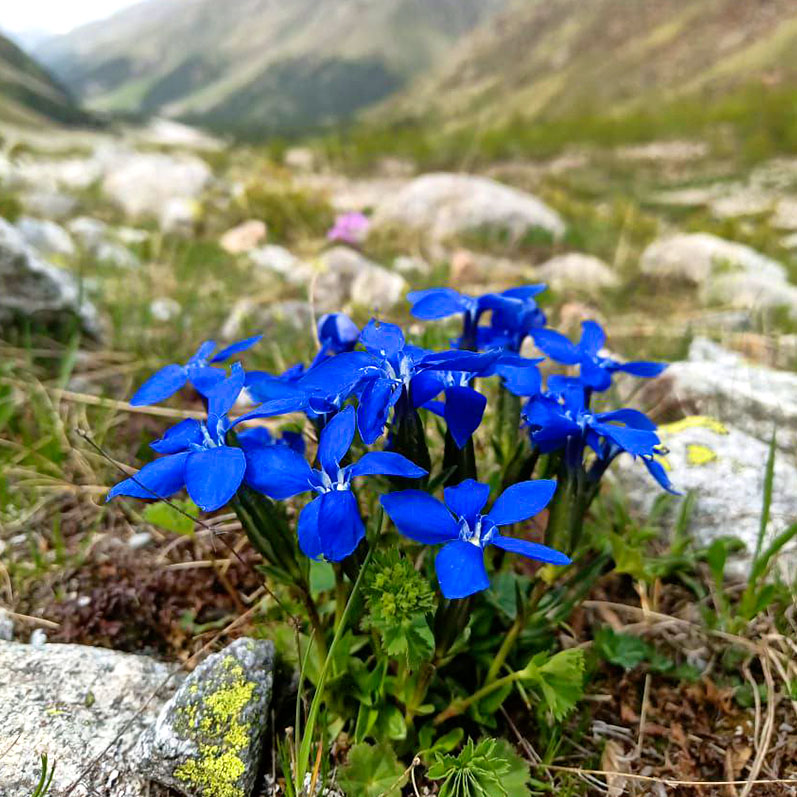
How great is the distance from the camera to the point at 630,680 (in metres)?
2.24

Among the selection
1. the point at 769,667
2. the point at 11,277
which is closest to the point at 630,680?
the point at 769,667

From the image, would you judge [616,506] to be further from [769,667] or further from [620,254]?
[620,254]

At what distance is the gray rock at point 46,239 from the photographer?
5953 mm

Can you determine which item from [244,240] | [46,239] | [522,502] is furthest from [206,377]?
[244,240]

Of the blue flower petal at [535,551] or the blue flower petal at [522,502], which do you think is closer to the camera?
the blue flower petal at [535,551]

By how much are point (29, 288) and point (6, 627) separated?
2302mm

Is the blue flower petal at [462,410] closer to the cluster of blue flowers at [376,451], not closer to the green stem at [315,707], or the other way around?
the cluster of blue flowers at [376,451]

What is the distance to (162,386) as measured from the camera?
1.75 m

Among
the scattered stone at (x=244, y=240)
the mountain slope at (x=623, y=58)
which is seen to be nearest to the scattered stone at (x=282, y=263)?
the scattered stone at (x=244, y=240)

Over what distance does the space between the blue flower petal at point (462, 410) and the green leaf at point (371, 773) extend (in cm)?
85

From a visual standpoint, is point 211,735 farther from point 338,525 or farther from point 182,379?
point 182,379

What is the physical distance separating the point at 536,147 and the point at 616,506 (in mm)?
29563

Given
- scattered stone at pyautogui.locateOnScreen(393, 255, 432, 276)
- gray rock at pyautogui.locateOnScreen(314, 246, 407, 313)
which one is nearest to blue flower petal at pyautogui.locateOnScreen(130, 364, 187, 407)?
gray rock at pyautogui.locateOnScreen(314, 246, 407, 313)

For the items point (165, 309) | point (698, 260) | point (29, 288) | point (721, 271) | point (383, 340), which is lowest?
point (698, 260)
